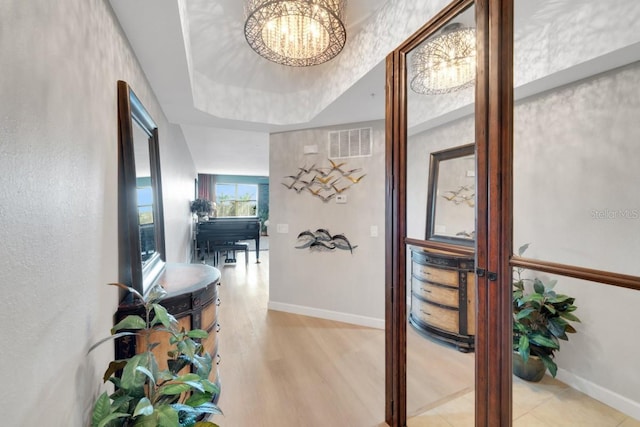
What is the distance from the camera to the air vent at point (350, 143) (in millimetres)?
3082

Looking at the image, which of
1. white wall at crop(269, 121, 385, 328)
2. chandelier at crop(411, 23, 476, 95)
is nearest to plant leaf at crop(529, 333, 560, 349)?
chandelier at crop(411, 23, 476, 95)

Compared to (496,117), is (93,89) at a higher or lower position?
higher

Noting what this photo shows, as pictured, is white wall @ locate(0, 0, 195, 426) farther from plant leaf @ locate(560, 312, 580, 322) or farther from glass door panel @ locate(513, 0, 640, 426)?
plant leaf @ locate(560, 312, 580, 322)

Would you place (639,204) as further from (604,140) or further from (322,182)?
(322,182)

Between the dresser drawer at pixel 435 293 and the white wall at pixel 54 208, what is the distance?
149cm

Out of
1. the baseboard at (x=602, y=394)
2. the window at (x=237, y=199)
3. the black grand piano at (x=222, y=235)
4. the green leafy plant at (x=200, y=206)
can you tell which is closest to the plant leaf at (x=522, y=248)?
the baseboard at (x=602, y=394)

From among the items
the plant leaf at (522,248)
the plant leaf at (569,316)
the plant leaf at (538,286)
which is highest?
the plant leaf at (522,248)

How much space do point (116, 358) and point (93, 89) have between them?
3.87ft

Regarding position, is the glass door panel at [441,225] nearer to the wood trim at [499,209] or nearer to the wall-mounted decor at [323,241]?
the wood trim at [499,209]

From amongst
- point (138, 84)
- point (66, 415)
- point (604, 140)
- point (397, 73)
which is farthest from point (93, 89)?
point (604, 140)

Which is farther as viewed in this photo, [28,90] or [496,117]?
[496,117]

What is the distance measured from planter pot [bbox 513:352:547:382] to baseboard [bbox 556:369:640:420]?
0.05 metres

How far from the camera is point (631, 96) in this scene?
699mm

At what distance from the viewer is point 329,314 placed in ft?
10.7
